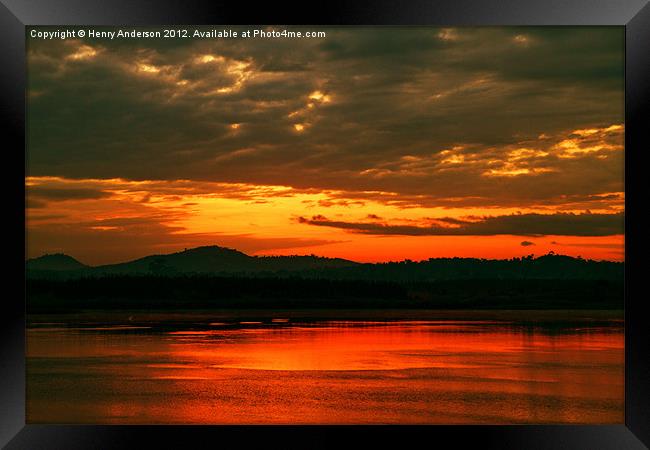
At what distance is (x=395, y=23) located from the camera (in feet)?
11.6

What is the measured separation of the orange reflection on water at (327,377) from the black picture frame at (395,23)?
3.63m

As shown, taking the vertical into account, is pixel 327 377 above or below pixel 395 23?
below

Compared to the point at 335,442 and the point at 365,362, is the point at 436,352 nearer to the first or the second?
the point at 365,362

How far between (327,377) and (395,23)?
22.5ft

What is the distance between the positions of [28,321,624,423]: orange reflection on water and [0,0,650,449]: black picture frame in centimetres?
363

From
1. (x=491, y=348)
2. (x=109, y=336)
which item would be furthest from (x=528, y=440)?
(x=109, y=336)

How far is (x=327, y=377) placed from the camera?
32.0 feet

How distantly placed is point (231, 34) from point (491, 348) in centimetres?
908

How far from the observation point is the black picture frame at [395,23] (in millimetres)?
3525

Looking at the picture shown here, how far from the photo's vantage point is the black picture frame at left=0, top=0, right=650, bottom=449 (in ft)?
11.6

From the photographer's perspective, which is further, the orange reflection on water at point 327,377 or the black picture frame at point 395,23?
the orange reflection on water at point 327,377

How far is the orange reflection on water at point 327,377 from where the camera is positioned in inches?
307

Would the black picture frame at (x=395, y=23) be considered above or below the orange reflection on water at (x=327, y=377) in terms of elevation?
above

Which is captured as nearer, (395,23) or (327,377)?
(395,23)
